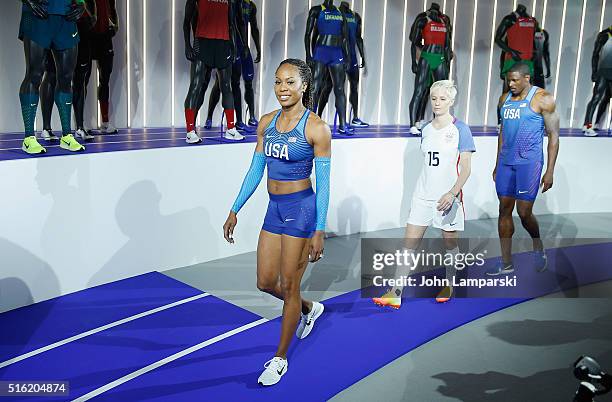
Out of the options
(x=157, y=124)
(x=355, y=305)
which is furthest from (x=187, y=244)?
(x=157, y=124)

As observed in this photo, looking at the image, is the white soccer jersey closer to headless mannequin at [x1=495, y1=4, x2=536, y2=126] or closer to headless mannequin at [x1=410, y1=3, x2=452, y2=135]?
headless mannequin at [x1=410, y1=3, x2=452, y2=135]

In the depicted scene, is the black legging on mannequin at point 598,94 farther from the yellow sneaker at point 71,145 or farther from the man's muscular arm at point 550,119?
the yellow sneaker at point 71,145

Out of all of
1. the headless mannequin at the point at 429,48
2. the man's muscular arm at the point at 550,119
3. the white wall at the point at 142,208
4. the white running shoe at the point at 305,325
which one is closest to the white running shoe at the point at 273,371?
the white running shoe at the point at 305,325

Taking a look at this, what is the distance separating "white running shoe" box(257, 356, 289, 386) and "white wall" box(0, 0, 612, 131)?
436cm

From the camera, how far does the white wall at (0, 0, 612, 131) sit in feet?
23.1

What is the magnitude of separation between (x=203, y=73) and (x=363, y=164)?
6.36 feet

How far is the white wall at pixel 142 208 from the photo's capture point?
4.08m

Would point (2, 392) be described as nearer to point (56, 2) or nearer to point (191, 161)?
point (191, 161)

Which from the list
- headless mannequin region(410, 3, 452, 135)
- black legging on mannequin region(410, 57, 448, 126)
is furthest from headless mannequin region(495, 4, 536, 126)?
black legging on mannequin region(410, 57, 448, 126)

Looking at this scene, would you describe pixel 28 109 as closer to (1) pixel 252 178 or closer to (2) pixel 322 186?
(1) pixel 252 178

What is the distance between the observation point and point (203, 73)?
19.4ft

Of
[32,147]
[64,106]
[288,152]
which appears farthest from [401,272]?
[64,106]

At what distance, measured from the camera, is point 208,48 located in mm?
5938

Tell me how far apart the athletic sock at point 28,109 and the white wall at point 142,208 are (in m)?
0.53
